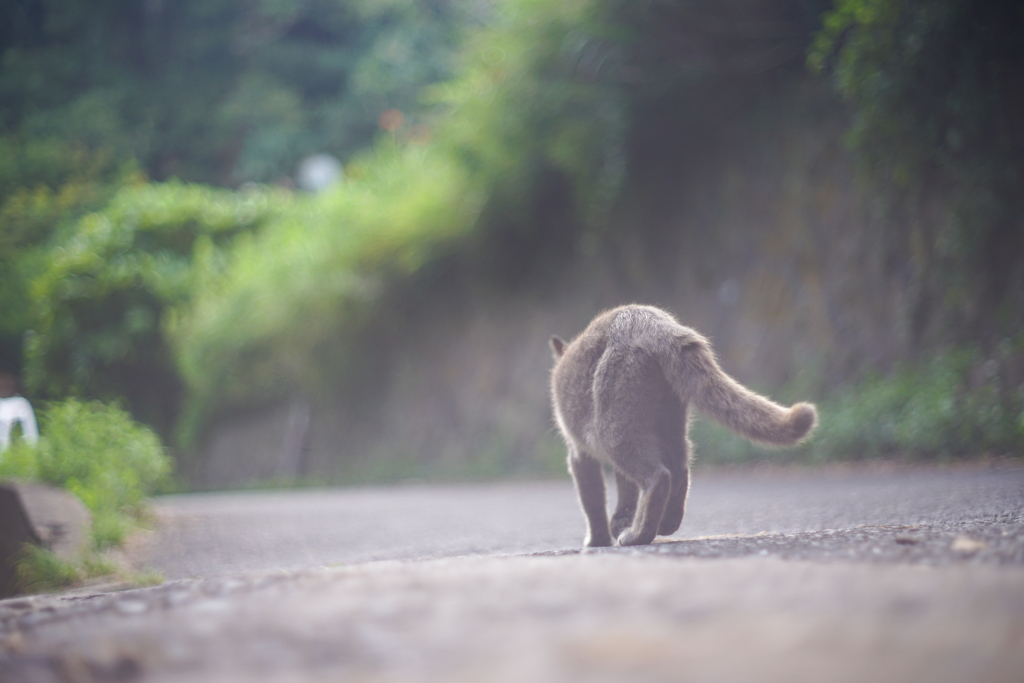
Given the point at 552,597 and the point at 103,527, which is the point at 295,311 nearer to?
the point at 103,527

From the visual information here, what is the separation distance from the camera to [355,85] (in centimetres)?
2350

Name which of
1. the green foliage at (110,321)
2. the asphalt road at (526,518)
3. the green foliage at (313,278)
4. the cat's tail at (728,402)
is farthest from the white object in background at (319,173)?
the cat's tail at (728,402)

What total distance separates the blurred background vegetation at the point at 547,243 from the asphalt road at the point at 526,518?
1380mm

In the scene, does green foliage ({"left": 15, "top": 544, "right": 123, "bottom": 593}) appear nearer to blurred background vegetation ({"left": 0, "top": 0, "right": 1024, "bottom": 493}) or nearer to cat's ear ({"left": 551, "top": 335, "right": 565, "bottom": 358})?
cat's ear ({"left": 551, "top": 335, "right": 565, "bottom": 358})

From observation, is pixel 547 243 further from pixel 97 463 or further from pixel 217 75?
pixel 217 75

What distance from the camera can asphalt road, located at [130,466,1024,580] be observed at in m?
4.09

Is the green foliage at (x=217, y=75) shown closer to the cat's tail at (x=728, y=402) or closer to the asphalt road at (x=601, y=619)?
the cat's tail at (x=728, y=402)

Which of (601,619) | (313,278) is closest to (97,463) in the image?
(601,619)

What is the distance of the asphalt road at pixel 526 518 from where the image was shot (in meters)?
4.09

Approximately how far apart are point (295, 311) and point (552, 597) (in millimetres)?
13017

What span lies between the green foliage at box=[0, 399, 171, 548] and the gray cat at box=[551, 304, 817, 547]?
3.72 metres

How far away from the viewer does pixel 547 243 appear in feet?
39.9

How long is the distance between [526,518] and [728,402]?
10.4ft

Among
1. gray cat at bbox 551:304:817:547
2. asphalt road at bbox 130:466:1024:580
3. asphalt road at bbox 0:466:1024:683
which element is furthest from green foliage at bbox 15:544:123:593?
gray cat at bbox 551:304:817:547
